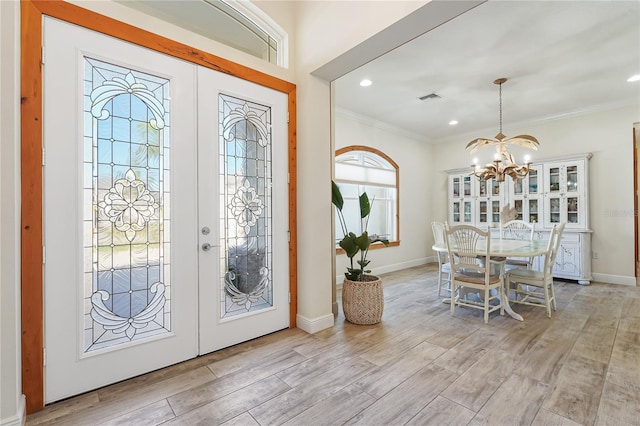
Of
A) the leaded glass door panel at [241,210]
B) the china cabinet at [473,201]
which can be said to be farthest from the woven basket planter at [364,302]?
the china cabinet at [473,201]

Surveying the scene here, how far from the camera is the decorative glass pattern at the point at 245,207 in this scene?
8.07 feet

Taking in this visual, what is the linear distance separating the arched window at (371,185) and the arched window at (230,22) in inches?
89.2

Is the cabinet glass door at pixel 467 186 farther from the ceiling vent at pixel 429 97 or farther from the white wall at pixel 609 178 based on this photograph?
the ceiling vent at pixel 429 97

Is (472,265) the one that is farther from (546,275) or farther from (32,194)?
(32,194)

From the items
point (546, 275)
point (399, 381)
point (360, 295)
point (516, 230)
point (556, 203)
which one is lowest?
point (399, 381)

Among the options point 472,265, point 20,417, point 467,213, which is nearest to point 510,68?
point 472,265

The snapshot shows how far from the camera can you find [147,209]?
2.08m

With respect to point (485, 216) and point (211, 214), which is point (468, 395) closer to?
point (211, 214)

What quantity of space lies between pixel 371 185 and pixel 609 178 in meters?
3.86

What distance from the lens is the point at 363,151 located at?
5387 millimetres

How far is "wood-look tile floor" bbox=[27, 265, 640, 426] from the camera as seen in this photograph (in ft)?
5.40

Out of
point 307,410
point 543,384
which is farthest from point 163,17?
point 543,384

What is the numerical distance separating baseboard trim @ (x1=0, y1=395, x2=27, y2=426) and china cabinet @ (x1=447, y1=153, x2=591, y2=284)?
5.01 meters

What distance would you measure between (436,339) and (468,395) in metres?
0.85
